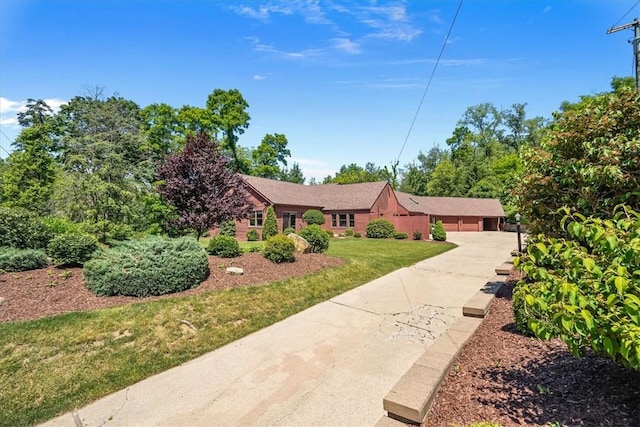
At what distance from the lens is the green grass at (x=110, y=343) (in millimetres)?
4242

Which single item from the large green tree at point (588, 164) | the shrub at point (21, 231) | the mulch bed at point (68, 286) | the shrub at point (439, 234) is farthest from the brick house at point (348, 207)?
the large green tree at point (588, 164)

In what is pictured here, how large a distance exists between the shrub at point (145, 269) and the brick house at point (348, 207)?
12128mm

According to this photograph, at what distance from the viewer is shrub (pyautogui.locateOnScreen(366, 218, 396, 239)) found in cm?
2538

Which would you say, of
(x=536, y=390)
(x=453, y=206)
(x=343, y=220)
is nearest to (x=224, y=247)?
(x=536, y=390)

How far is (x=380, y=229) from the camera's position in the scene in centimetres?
2558

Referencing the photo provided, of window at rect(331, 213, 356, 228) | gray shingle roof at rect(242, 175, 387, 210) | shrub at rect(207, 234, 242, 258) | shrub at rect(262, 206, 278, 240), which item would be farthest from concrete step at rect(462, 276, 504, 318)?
window at rect(331, 213, 356, 228)

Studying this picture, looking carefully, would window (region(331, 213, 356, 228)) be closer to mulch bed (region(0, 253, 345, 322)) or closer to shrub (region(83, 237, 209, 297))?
mulch bed (region(0, 253, 345, 322))

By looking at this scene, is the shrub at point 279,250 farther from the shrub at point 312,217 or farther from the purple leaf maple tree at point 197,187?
the shrub at point 312,217

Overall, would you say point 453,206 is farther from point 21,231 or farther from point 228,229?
point 21,231

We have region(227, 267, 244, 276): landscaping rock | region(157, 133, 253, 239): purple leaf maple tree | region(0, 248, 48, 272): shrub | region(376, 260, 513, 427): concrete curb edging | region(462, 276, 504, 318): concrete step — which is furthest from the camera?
region(157, 133, 253, 239): purple leaf maple tree

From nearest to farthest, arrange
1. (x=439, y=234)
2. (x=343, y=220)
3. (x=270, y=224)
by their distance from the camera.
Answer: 1. (x=270, y=224)
2. (x=439, y=234)
3. (x=343, y=220)

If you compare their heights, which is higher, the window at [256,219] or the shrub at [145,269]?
the window at [256,219]

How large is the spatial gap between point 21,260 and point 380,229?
2161 centimetres

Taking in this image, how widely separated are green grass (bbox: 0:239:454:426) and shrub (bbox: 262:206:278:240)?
15.0m
